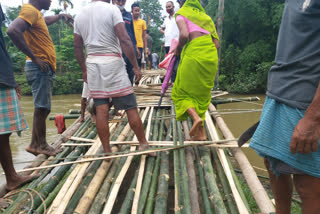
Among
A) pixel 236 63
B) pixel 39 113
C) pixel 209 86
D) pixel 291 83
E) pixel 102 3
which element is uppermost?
pixel 102 3

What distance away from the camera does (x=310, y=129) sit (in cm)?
79

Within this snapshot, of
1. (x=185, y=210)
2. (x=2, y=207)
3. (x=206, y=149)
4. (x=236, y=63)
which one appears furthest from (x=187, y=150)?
(x=236, y=63)

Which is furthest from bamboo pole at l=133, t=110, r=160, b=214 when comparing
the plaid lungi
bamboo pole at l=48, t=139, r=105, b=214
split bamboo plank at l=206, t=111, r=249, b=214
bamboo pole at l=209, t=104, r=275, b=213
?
the plaid lungi

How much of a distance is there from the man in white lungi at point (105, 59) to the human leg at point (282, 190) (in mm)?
1072

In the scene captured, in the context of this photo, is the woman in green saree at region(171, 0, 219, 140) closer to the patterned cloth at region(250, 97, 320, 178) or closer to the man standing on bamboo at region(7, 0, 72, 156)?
the patterned cloth at region(250, 97, 320, 178)

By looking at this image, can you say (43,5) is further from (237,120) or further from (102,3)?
(237,120)

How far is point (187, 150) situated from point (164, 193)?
57 cm

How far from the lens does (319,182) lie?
855 millimetres

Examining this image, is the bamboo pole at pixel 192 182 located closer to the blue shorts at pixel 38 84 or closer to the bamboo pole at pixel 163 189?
the bamboo pole at pixel 163 189

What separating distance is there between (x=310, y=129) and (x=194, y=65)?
1518 mm

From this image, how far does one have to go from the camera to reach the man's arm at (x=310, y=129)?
78 centimetres

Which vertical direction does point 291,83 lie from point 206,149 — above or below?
above

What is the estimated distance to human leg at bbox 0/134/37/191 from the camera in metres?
1.66

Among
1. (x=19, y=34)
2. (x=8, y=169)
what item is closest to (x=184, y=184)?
(x=8, y=169)
